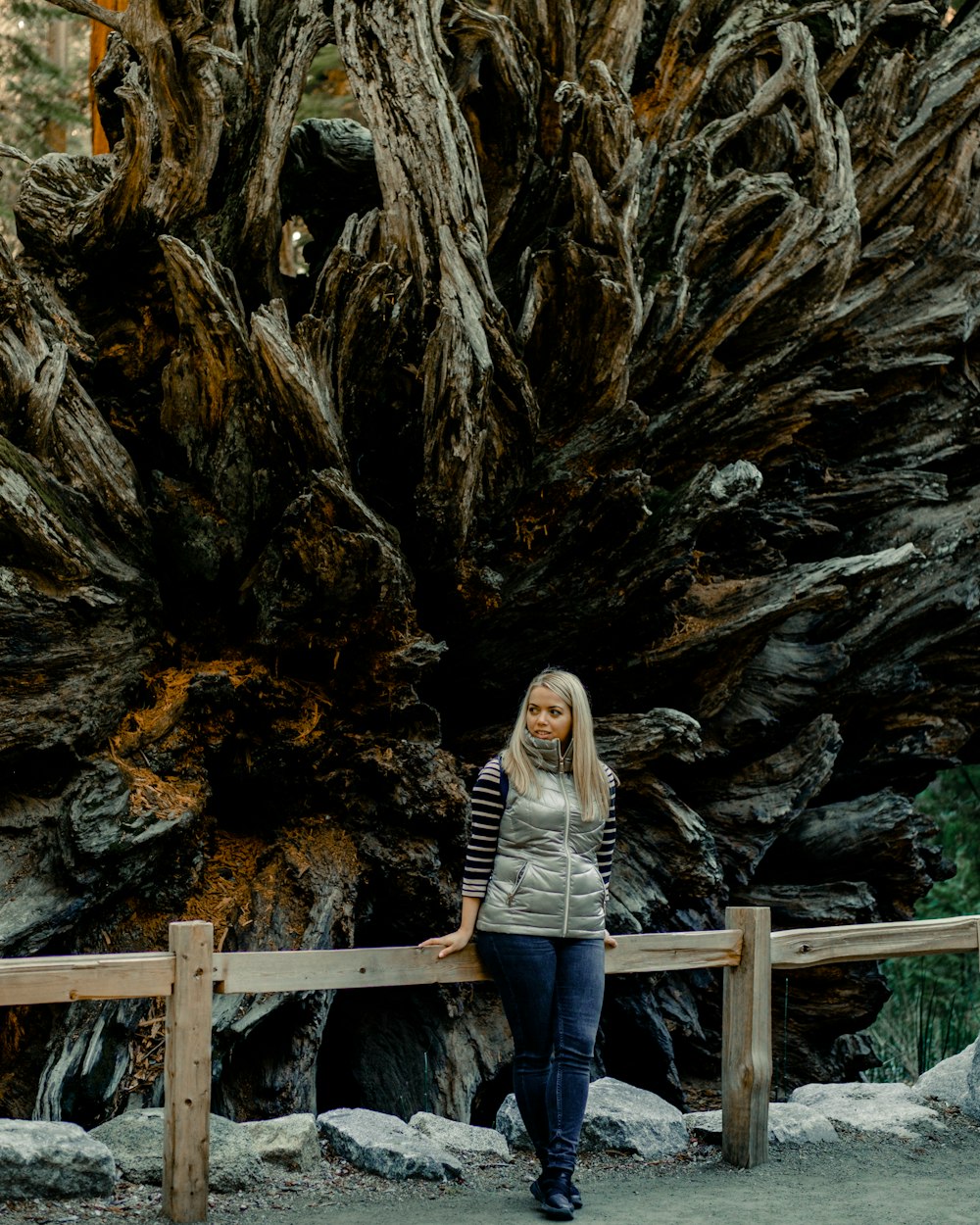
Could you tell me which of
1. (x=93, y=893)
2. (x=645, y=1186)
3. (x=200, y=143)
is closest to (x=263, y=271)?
(x=200, y=143)

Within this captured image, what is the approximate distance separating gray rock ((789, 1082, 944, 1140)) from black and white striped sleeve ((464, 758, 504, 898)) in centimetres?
296

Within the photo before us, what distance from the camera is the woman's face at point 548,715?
4777 millimetres

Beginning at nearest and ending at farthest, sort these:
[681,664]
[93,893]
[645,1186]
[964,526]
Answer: [645,1186], [93,893], [681,664], [964,526]

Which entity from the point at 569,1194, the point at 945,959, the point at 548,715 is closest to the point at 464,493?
the point at 548,715

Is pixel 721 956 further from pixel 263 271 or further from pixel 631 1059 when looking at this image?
pixel 263 271

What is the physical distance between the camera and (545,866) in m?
4.70

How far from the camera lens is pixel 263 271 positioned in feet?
29.5

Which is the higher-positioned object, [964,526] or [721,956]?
[964,526]

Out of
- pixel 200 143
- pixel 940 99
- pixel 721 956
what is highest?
pixel 940 99

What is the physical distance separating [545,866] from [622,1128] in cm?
189

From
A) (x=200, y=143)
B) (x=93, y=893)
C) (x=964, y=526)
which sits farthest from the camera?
(x=964, y=526)

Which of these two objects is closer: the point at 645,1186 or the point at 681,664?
the point at 645,1186

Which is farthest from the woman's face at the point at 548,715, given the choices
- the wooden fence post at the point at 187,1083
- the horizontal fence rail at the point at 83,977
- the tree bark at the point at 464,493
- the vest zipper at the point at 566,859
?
the tree bark at the point at 464,493

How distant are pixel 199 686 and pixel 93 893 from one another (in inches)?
53.5
